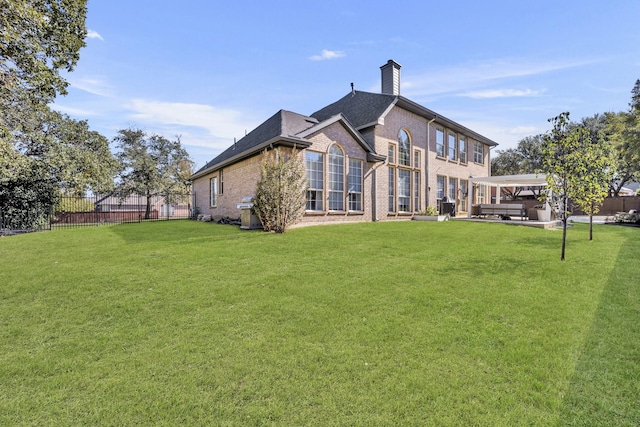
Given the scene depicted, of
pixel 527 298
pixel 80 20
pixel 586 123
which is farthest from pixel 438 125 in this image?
pixel 586 123

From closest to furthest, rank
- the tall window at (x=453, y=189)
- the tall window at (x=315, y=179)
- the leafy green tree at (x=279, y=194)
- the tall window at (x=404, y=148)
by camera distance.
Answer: the leafy green tree at (x=279, y=194) → the tall window at (x=315, y=179) → the tall window at (x=404, y=148) → the tall window at (x=453, y=189)

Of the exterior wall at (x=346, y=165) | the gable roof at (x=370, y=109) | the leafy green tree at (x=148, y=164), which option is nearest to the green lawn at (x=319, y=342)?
the exterior wall at (x=346, y=165)

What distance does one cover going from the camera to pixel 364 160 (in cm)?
1571

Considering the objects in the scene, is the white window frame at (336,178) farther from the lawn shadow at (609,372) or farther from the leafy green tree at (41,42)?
the lawn shadow at (609,372)

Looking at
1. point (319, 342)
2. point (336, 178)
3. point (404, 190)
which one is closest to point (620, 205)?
point (404, 190)

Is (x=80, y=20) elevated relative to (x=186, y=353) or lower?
elevated

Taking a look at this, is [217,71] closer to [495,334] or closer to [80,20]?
[80,20]

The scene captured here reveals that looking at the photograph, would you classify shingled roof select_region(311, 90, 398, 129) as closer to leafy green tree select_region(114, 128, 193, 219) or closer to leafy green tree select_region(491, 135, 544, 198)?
leafy green tree select_region(114, 128, 193, 219)

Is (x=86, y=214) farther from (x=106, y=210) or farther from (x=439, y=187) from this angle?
(x=439, y=187)

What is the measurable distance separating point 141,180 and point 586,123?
48922mm

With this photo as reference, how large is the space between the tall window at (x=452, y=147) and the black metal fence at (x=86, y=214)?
69.3 ft

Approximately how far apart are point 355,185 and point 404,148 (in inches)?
204

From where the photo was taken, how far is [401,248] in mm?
8391

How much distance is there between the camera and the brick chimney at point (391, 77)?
19.1 metres
